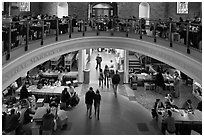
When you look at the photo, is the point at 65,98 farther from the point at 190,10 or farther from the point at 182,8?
the point at 182,8

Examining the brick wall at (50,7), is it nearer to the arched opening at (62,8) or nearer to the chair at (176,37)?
the arched opening at (62,8)

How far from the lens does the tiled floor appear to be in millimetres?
11219

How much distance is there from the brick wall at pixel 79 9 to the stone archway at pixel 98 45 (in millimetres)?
10083

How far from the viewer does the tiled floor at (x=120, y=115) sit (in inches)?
442

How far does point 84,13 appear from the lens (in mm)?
23562

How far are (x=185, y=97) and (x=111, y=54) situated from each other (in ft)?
64.3

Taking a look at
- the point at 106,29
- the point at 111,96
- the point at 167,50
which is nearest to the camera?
the point at 167,50

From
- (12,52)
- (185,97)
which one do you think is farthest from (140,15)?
(12,52)

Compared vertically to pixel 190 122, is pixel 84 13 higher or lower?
higher

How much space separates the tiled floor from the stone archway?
2949 mm

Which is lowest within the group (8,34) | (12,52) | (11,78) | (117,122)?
(117,122)

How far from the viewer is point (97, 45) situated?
14.0 m

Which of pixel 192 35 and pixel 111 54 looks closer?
pixel 192 35

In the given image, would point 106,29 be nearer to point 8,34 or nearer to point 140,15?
point 8,34
